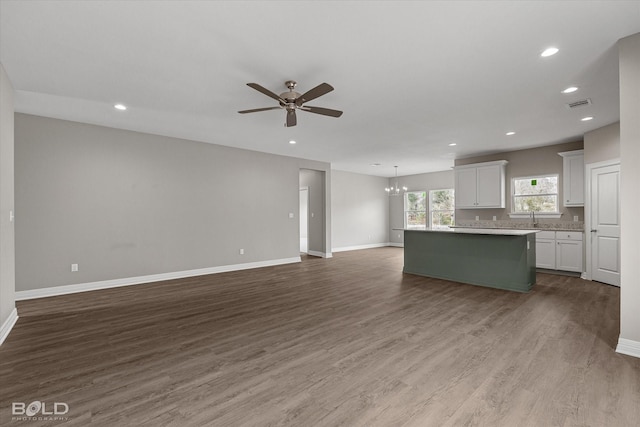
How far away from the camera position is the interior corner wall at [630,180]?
2.46 m

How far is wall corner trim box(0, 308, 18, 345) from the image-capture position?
9.40 feet

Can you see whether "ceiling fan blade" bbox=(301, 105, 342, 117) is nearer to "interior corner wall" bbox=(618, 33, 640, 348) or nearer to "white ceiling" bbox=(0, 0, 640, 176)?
"white ceiling" bbox=(0, 0, 640, 176)

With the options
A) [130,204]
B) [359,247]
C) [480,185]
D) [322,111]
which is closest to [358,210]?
[359,247]

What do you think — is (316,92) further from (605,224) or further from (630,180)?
(605,224)

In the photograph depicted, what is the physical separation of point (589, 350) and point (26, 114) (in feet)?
24.7

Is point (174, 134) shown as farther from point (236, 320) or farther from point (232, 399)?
point (232, 399)

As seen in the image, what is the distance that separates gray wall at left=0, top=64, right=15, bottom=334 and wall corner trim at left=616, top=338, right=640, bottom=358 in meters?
5.83

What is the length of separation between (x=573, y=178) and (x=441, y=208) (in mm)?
4384

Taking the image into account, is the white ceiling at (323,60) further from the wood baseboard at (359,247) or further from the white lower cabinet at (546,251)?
the wood baseboard at (359,247)

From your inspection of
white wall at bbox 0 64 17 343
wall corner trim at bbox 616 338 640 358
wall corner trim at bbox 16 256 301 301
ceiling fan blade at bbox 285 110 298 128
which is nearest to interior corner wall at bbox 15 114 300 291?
wall corner trim at bbox 16 256 301 301

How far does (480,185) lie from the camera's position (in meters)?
Result: 7.11

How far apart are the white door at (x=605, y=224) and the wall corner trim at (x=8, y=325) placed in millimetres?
8183

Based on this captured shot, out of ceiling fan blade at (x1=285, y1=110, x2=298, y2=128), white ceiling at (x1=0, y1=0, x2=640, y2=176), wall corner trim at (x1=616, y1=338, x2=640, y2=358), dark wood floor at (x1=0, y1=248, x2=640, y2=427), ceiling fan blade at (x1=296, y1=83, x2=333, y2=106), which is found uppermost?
white ceiling at (x1=0, y1=0, x2=640, y2=176)

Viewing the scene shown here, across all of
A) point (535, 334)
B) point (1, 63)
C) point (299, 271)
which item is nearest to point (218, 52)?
point (1, 63)
